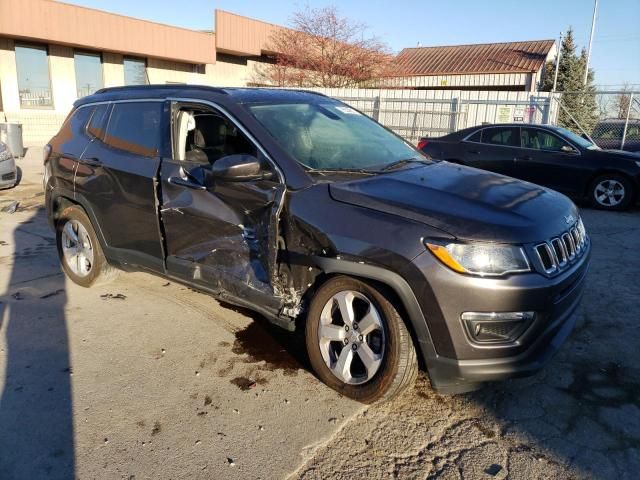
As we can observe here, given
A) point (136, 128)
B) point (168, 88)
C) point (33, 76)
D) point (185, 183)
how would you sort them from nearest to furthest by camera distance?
point (185, 183)
point (168, 88)
point (136, 128)
point (33, 76)

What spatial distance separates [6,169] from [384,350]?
31.2 ft

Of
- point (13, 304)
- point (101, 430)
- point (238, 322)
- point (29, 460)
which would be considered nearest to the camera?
point (29, 460)

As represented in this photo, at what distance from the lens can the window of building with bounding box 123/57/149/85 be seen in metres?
20.6

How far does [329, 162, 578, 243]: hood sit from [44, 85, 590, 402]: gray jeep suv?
0.04 ft

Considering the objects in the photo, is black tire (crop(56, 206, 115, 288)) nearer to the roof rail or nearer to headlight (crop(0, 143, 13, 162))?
the roof rail

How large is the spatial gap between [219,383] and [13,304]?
2442 mm

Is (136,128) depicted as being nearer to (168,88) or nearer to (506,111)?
(168,88)

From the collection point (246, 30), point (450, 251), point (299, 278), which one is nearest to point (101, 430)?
point (299, 278)

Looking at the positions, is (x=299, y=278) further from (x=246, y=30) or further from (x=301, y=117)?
(x=246, y=30)

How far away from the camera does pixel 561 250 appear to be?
2891 millimetres

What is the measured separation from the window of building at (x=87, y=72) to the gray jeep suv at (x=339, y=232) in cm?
1701

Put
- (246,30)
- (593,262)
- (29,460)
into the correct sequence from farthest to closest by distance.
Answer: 1. (246,30)
2. (593,262)
3. (29,460)

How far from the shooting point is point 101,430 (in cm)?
282

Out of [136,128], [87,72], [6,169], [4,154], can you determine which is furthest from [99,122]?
[87,72]
